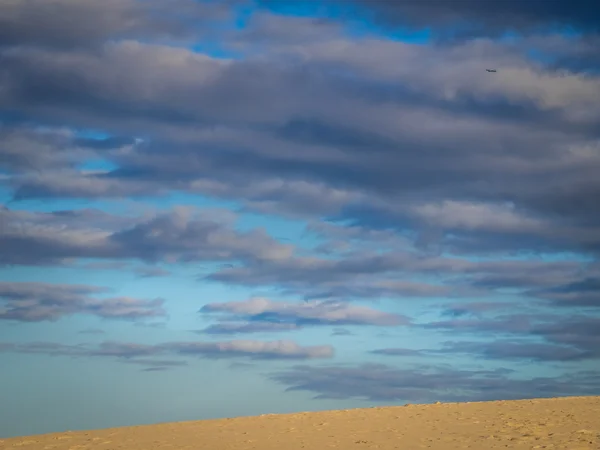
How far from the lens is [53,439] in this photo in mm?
46219

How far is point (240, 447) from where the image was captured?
40.7 m

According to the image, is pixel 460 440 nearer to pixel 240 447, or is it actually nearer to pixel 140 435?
pixel 240 447

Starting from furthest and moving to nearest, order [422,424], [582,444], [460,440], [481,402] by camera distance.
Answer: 1. [481,402]
2. [422,424]
3. [460,440]
4. [582,444]

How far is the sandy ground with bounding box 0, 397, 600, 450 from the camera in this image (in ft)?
129

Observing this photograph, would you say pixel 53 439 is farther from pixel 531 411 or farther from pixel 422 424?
pixel 531 411

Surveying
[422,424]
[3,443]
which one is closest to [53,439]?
[3,443]

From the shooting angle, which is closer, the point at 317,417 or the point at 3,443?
the point at 3,443

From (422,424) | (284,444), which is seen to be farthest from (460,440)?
(284,444)

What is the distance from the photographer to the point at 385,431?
43250mm

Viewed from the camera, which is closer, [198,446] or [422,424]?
[198,446]

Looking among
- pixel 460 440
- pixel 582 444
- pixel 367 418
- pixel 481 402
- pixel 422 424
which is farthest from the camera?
pixel 481 402

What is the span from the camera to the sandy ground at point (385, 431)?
129 ft

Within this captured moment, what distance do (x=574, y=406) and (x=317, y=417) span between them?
16.9 m

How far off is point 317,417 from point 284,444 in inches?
323
